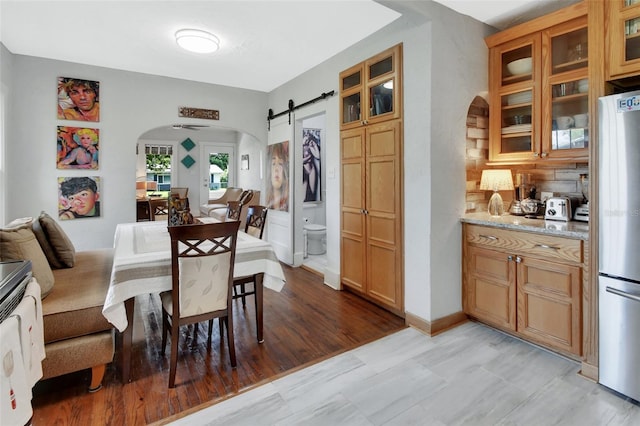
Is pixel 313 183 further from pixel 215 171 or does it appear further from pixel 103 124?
pixel 215 171

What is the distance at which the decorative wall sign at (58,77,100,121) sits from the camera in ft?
13.4

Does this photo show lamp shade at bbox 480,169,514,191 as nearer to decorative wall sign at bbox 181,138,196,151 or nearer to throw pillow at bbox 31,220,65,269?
throw pillow at bbox 31,220,65,269

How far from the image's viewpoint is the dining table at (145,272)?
6.57 feet

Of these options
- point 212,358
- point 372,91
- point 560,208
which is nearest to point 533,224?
point 560,208

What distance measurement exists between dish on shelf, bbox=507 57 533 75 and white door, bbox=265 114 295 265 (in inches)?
108

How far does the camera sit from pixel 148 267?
83.9 inches

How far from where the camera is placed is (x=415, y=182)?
2852 millimetres

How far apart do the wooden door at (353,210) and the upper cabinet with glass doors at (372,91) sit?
0.18 metres

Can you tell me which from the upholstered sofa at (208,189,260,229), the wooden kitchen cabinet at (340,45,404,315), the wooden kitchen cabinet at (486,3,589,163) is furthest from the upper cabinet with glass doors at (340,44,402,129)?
the upholstered sofa at (208,189,260,229)

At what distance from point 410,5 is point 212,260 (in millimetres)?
2307

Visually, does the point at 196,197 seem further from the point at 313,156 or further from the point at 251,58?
the point at 251,58

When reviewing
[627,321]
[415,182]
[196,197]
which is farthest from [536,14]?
[196,197]

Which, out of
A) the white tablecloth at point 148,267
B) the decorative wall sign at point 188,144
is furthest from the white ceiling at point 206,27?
the decorative wall sign at point 188,144

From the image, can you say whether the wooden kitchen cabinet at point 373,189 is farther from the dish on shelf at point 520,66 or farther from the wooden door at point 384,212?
the dish on shelf at point 520,66
